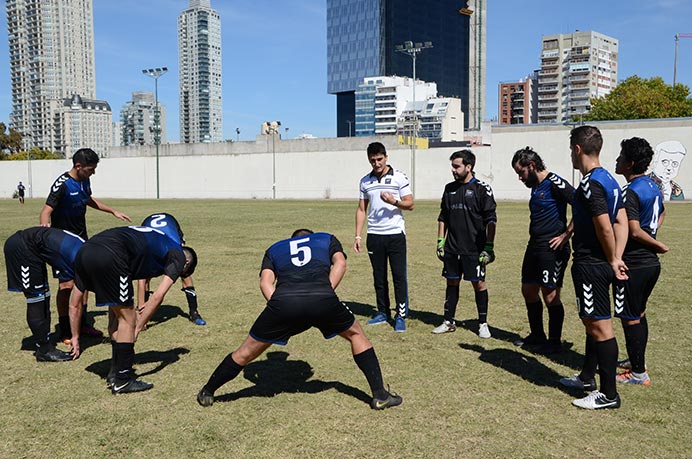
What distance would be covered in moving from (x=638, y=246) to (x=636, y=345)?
2.91ft

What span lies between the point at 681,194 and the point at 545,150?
33.8ft

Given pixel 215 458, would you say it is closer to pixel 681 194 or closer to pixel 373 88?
pixel 681 194

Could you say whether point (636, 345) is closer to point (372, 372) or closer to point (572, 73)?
point (372, 372)

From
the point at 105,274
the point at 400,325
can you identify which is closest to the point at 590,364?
the point at 400,325

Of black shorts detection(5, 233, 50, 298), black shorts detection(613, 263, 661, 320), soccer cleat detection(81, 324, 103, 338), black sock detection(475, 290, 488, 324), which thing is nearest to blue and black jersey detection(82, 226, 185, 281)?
black shorts detection(5, 233, 50, 298)

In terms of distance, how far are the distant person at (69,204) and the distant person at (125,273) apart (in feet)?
6.00

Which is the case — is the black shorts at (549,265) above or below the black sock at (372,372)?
above

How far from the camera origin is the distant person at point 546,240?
6.18 m

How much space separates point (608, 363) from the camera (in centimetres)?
461

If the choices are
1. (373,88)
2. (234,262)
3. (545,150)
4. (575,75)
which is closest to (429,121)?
(373,88)

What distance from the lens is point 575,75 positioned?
17488 centimetres

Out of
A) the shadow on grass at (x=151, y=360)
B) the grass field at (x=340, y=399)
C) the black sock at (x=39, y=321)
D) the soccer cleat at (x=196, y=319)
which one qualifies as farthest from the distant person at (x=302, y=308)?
the soccer cleat at (x=196, y=319)

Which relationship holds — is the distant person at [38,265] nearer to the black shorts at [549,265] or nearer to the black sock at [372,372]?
the black sock at [372,372]

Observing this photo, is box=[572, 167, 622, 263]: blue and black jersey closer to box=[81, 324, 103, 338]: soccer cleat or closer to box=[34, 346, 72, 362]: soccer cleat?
box=[34, 346, 72, 362]: soccer cleat
